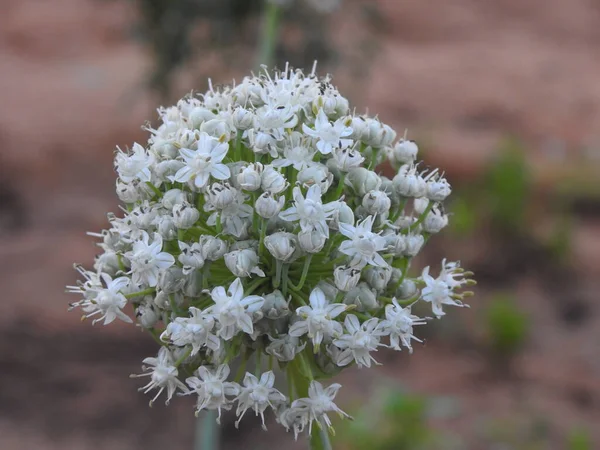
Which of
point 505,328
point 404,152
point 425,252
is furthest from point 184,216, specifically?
point 425,252

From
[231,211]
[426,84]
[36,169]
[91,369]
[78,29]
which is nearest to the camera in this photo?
[231,211]

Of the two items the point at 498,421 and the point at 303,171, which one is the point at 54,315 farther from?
the point at 303,171

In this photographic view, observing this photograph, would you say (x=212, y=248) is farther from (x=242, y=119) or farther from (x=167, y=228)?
(x=242, y=119)

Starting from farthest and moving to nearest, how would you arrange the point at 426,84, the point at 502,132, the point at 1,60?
1. the point at 1,60
2. the point at 426,84
3. the point at 502,132

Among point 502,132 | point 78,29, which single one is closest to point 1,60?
point 78,29

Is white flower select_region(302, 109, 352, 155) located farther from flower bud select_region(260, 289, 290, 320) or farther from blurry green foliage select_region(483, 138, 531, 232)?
blurry green foliage select_region(483, 138, 531, 232)
